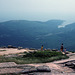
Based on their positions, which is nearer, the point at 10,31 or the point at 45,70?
the point at 45,70

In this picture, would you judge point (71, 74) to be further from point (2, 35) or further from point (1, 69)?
point (2, 35)

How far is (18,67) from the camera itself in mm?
14266

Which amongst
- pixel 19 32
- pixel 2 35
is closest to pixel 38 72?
pixel 2 35

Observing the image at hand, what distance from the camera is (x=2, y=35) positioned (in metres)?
158

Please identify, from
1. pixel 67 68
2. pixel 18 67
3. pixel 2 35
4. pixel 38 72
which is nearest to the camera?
pixel 38 72

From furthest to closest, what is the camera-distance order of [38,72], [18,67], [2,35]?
[2,35] < [18,67] < [38,72]

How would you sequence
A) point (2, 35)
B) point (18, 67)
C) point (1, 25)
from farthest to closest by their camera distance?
point (1, 25), point (2, 35), point (18, 67)

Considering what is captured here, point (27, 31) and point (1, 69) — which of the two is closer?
point (1, 69)

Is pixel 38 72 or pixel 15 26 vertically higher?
pixel 15 26

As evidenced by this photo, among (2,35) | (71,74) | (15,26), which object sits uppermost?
(15,26)

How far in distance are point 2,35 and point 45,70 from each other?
149 meters

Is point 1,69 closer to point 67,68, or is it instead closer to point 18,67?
point 18,67

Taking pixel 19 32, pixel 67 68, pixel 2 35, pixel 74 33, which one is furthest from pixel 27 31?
pixel 67 68

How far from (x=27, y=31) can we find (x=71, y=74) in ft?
561
